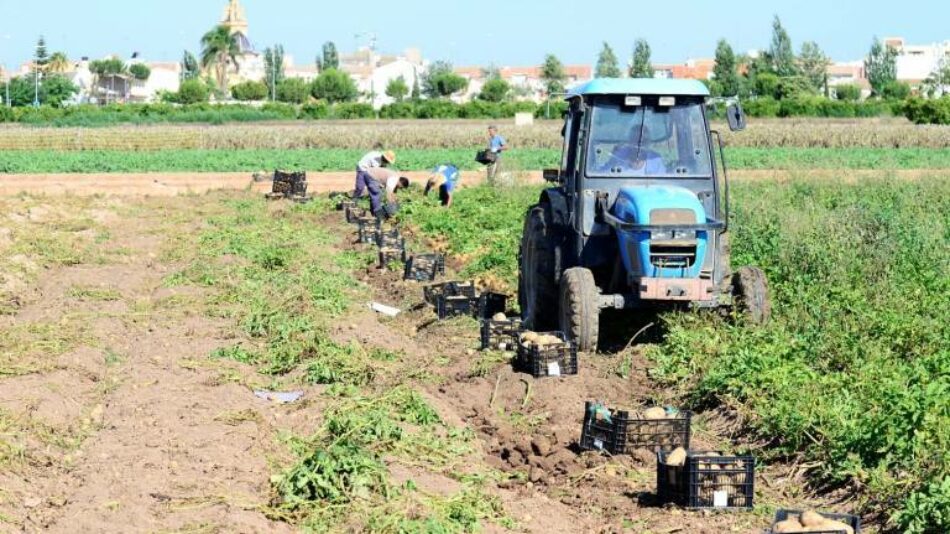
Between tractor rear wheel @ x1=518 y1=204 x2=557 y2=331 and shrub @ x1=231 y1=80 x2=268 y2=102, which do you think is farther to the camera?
shrub @ x1=231 y1=80 x2=268 y2=102

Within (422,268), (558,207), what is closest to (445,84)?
(422,268)

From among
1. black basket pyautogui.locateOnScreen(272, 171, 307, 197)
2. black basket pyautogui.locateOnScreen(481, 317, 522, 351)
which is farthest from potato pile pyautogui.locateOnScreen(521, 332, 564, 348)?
black basket pyautogui.locateOnScreen(272, 171, 307, 197)

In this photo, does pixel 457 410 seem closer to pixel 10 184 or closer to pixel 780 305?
pixel 780 305

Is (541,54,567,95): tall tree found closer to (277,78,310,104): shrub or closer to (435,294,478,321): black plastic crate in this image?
(277,78,310,104): shrub

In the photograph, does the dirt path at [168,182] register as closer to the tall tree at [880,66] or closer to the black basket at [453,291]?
the black basket at [453,291]

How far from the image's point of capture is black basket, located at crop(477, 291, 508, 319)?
14.7 m

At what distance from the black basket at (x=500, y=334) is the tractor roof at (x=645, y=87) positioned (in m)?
2.32

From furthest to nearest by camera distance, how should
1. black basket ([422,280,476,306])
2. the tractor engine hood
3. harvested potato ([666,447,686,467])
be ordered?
black basket ([422,280,476,306]) → the tractor engine hood → harvested potato ([666,447,686,467])

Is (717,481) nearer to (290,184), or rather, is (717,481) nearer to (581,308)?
(581,308)

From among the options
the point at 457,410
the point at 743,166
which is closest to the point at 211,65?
the point at 743,166

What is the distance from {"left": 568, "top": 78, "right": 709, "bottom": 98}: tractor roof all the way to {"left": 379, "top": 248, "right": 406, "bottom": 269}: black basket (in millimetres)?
6822

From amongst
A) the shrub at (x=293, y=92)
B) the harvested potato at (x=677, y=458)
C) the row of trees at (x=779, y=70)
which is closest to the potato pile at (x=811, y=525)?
the harvested potato at (x=677, y=458)

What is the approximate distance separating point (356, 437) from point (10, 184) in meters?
26.5

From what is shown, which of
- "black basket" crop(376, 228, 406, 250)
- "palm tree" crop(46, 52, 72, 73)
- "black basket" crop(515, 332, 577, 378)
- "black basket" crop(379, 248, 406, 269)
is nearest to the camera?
"black basket" crop(515, 332, 577, 378)
